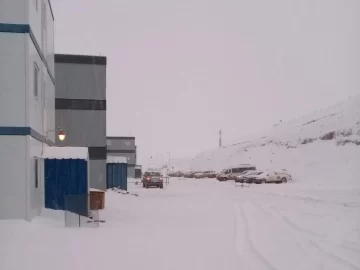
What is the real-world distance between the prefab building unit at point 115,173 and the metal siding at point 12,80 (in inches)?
891

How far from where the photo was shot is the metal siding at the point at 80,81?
3016 centimetres

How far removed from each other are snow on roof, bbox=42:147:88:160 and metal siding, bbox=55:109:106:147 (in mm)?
12730

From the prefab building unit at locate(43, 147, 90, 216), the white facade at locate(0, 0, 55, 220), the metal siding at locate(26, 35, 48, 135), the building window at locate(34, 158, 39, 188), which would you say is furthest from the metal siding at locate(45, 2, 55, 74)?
the building window at locate(34, 158, 39, 188)

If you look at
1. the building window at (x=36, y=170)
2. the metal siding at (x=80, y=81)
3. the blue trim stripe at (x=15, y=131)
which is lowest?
the building window at (x=36, y=170)

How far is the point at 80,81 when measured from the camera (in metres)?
30.6

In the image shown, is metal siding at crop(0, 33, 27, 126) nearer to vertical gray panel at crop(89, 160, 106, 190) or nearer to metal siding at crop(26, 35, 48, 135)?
metal siding at crop(26, 35, 48, 135)

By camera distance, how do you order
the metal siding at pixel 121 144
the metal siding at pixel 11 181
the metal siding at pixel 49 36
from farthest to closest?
the metal siding at pixel 121 144 → the metal siding at pixel 49 36 → the metal siding at pixel 11 181

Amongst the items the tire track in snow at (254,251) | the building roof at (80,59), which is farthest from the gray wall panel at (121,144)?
the tire track in snow at (254,251)

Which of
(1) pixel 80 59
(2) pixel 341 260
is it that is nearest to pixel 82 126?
(1) pixel 80 59

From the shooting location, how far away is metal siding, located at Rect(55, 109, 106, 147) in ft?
99.4

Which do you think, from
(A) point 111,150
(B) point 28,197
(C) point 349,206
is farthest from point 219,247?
(A) point 111,150

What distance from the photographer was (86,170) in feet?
55.9

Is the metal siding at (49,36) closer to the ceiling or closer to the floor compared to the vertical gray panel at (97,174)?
closer to the ceiling

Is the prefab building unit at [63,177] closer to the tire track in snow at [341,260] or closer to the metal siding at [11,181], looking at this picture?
the metal siding at [11,181]
